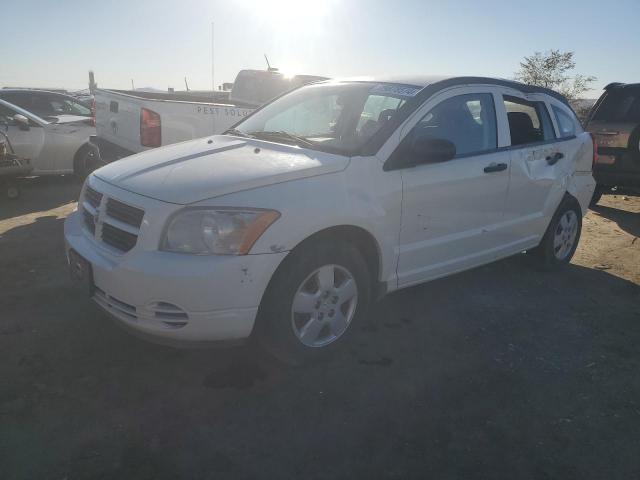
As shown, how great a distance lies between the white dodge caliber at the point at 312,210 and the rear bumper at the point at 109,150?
310cm

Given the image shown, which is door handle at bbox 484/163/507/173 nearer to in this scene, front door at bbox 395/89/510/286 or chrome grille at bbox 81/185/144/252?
front door at bbox 395/89/510/286

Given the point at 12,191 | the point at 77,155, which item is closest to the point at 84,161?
the point at 77,155

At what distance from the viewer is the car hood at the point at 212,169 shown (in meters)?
2.79

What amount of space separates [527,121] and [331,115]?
192 centimetres

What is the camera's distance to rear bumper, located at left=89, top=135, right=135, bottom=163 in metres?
6.77

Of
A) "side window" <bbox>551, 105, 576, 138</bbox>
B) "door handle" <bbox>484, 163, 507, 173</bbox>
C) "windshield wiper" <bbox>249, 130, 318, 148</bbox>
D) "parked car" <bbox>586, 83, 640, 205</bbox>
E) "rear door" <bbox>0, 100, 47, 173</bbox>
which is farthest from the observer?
"parked car" <bbox>586, 83, 640, 205</bbox>

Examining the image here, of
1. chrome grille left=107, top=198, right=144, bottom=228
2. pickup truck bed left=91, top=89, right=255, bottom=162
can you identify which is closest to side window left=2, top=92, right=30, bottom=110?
pickup truck bed left=91, top=89, right=255, bottom=162

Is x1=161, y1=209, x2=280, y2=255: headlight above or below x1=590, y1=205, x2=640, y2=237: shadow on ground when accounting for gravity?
above

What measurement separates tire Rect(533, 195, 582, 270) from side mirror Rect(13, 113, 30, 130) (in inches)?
275

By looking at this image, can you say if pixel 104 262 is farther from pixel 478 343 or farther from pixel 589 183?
pixel 589 183

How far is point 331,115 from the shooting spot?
3.92m

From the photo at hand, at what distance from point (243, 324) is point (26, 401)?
116cm

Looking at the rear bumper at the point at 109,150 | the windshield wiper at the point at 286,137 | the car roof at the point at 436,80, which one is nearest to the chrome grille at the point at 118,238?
the windshield wiper at the point at 286,137

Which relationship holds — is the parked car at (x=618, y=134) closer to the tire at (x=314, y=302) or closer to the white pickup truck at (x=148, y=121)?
the white pickup truck at (x=148, y=121)
